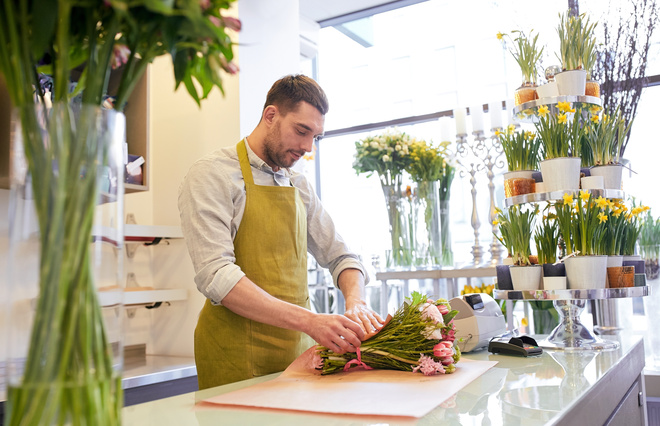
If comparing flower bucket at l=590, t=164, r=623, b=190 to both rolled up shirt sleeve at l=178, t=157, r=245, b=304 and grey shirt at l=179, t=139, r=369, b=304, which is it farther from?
rolled up shirt sleeve at l=178, t=157, r=245, b=304

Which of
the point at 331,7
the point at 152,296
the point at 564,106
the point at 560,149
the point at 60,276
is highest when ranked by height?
the point at 331,7

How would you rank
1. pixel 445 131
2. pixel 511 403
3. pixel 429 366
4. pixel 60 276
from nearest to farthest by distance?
pixel 60 276
pixel 511 403
pixel 429 366
pixel 445 131

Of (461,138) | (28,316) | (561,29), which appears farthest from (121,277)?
(461,138)

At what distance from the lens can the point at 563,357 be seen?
162cm

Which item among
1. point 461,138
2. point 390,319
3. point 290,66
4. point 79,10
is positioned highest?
point 290,66

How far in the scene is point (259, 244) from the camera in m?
1.89

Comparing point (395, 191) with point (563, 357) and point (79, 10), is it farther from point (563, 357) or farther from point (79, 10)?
point (79, 10)

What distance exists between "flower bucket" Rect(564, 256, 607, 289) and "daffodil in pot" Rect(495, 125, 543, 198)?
0.33m

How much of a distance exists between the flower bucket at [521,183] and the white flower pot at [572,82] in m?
0.32

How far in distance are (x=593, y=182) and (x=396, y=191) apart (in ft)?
5.47

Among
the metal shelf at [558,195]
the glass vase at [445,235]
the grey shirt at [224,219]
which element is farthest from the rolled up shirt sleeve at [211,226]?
the glass vase at [445,235]

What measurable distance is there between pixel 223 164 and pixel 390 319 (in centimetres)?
81

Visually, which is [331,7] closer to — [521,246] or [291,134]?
[291,134]

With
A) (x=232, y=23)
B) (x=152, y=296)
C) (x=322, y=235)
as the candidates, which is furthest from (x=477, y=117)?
(x=232, y=23)
